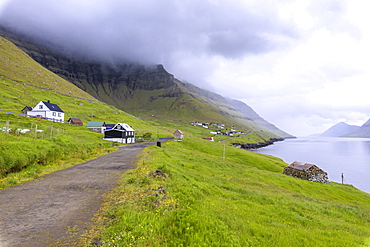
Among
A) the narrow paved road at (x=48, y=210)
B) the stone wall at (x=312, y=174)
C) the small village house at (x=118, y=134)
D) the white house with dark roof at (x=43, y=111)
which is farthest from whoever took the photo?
the white house with dark roof at (x=43, y=111)

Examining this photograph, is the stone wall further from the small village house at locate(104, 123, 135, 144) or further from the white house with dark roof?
the white house with dark roof

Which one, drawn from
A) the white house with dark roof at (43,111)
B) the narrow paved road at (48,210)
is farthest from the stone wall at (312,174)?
the white house with dark roof at (43,111)

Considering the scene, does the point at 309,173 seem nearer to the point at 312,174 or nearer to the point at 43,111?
the point at 312,174

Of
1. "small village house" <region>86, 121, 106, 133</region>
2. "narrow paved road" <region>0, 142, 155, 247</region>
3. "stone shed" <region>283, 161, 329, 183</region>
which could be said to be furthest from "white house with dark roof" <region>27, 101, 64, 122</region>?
"stone shed" <region>283, 161, 329, 183</region>

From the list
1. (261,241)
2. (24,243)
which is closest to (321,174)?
(261,241)

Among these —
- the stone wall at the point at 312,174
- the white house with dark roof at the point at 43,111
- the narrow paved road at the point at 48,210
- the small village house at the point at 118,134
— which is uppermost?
the white house with dark roof at the point at 43,111

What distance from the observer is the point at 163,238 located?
7605mm

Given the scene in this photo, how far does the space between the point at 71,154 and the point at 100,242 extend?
2661 centimetres

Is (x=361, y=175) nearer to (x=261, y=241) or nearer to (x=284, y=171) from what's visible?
(x=284, y=171)

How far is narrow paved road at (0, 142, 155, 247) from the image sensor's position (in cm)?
736

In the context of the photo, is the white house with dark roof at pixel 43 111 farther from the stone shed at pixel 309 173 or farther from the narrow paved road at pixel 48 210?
the stone shed at pixel 309 173

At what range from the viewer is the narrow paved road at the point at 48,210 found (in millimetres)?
7359

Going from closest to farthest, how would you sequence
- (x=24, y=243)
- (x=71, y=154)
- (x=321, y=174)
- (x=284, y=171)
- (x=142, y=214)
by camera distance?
(x=24, y=243) → (x=142, y=214) → (x=71, y=154) → (x=321, y=174) → (x=284, y=171)

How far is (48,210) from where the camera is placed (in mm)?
9922
